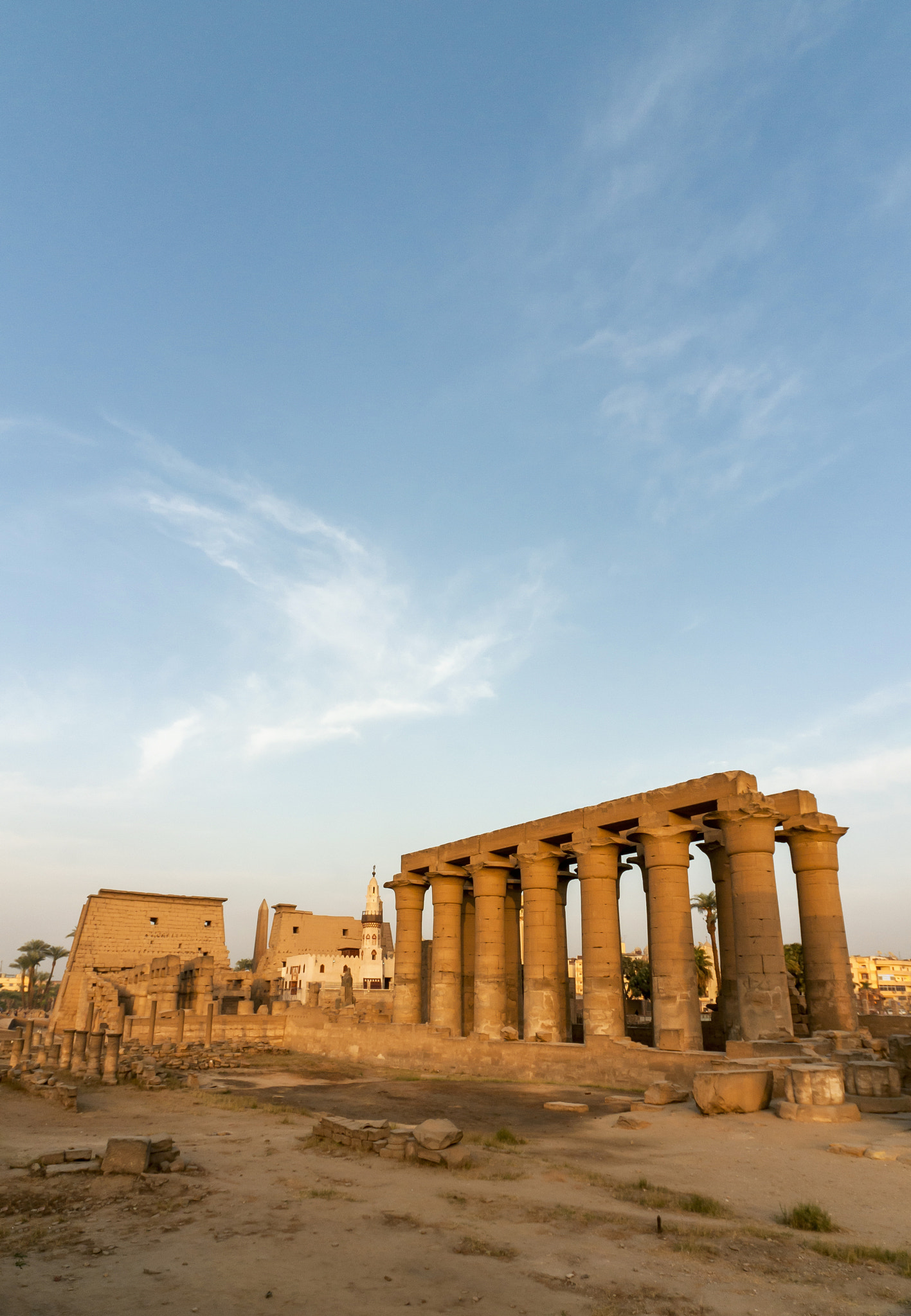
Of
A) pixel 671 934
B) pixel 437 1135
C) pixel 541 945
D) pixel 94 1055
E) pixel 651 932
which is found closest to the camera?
pixel 437 1135

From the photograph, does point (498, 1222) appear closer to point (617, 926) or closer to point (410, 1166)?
point (410, 1166)

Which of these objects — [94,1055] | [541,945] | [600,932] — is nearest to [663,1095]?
[600,932]

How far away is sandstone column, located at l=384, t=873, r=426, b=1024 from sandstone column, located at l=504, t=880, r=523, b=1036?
11.8 ft

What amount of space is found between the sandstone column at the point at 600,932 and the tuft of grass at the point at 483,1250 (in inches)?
651

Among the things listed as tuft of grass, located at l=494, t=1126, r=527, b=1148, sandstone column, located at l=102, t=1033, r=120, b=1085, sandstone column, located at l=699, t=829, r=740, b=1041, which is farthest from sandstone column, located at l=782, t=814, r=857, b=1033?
sandstone column, located at l=102, t=1033, r=120, b=1085

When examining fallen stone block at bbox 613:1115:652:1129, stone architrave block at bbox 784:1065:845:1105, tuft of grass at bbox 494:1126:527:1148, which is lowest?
fallen stone block at bbox 613:1115:652:1129

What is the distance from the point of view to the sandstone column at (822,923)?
21.2m

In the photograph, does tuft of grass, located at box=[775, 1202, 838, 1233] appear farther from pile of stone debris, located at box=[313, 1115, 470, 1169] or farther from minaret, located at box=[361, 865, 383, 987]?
minaret, located at box=[361, 865, 383, 987]

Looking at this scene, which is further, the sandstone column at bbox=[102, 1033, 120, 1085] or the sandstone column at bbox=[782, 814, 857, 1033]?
the sandstone column at bbox=[102, 1033, 120, 1085]

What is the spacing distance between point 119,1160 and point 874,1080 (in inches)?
500

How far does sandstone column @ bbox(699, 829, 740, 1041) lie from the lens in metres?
24.0

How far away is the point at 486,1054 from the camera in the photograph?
24875 millimetres

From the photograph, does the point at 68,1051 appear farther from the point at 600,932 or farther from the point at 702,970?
the point at 702,970

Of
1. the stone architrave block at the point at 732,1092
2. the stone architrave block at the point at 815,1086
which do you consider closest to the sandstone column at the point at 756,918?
the stone architrave block at the point at 732,1092
